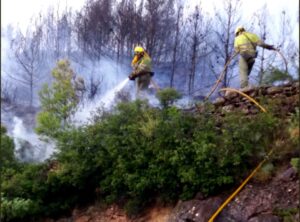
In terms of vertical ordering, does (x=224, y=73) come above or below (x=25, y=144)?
above

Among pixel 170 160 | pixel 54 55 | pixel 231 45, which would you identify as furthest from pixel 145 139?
pixel 54 55

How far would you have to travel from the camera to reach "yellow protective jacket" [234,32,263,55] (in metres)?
11.1

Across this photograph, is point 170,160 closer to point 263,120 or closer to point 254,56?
point 263,120

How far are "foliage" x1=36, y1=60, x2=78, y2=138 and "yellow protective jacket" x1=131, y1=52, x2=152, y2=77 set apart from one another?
1287 millimetres

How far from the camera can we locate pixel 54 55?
13.7 m

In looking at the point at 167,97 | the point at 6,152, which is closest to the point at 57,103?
the point at 6,152

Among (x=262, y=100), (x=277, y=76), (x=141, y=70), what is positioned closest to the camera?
(x=277, y=76)

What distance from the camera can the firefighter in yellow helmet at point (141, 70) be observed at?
12.1 metres

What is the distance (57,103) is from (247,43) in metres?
3.71

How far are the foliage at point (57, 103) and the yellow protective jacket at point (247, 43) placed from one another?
3306 millimetres

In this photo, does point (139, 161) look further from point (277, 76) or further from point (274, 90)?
point (277, 76)

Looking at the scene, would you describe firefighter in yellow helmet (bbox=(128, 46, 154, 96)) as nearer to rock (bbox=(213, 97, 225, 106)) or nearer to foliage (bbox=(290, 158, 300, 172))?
rock (bbox=(213, 97, 225, 106))

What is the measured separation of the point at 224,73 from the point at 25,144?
399 cm

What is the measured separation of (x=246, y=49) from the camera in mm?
11055
